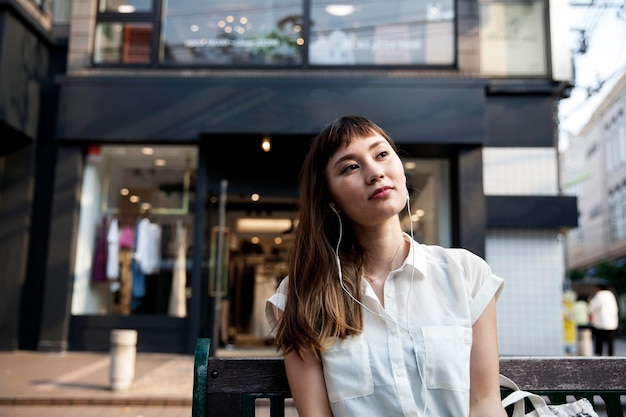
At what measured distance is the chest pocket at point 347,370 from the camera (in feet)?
5.05

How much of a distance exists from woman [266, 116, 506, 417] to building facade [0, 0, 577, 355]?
708 centimetres

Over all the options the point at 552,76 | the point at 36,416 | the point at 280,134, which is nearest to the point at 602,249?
the point at 552,76

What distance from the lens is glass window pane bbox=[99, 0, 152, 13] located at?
9.63 meters

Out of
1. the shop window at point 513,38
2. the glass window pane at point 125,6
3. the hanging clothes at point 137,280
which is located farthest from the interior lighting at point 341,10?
the hanging clothes at point 137,280

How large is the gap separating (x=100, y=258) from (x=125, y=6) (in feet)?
14.3

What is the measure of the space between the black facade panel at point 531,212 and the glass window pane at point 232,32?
4123 mm

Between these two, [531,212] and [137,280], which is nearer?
[531,212]

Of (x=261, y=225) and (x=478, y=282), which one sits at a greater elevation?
(x=261, y=225)

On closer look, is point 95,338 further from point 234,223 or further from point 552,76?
point 552,76

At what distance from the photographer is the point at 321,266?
5.55 ft

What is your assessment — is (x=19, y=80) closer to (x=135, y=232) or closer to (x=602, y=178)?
(x=135, y=232)

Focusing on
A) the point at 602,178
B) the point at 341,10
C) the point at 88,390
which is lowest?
the point at 88,390

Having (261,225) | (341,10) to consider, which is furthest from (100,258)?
(341,10)

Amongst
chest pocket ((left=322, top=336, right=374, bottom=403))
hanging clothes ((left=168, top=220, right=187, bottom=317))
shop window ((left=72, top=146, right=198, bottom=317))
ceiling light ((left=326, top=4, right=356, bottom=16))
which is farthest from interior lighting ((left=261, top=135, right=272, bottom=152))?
chest pocket ((left=322, top=336, right=374, bottom=403))
